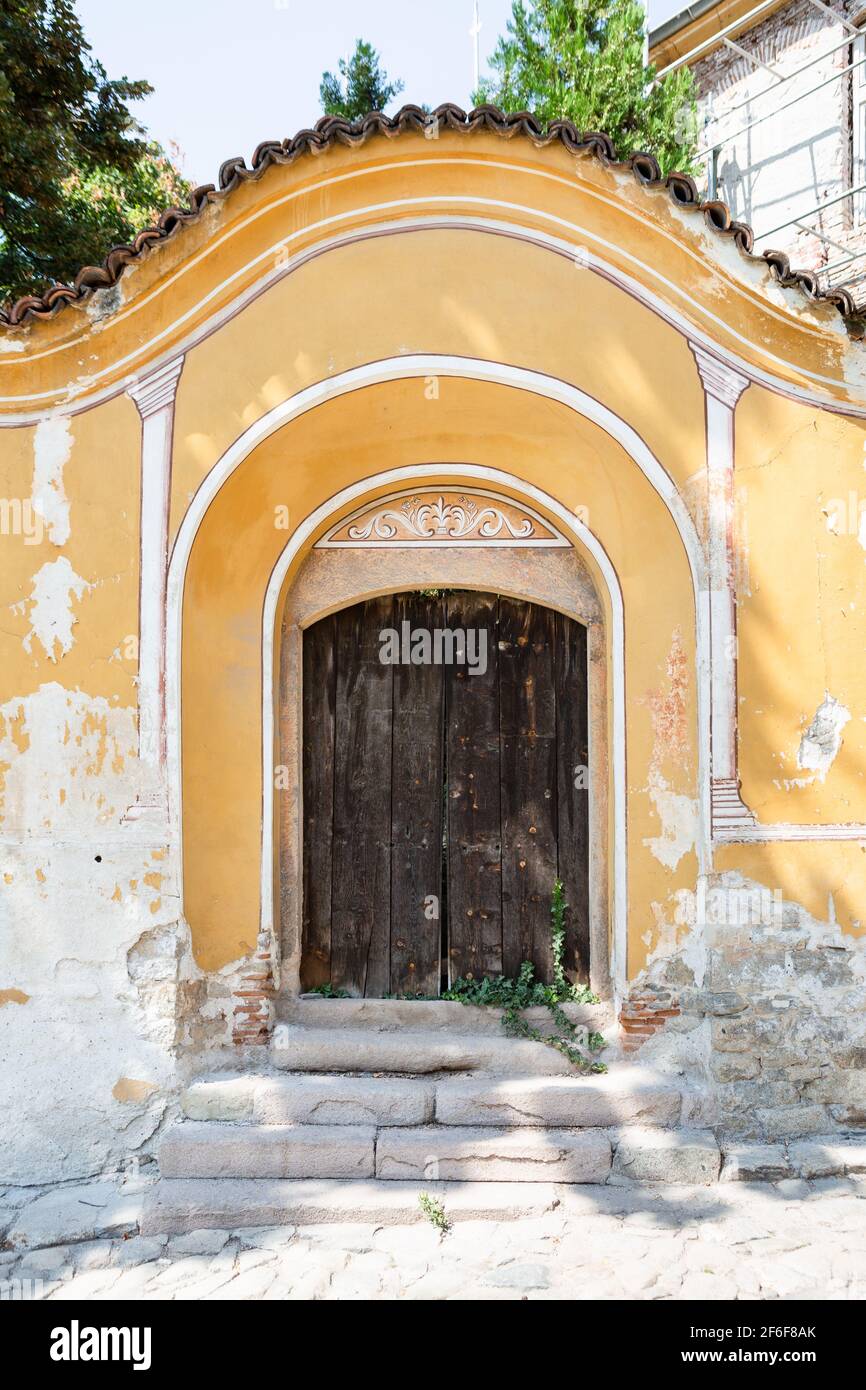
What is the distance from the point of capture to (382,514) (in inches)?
188

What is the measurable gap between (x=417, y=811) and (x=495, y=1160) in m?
1.63

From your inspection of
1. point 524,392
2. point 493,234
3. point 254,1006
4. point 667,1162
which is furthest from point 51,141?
point 667,1162

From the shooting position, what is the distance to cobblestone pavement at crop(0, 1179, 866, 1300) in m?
3.24

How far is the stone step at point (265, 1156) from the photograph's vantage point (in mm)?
3926

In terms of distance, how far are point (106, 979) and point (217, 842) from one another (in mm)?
744

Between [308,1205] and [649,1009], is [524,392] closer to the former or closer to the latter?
[649,1009]

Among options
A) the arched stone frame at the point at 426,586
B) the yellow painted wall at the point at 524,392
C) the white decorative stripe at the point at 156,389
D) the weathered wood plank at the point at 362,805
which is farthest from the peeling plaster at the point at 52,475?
the weathered wood plank at the point at 362,805

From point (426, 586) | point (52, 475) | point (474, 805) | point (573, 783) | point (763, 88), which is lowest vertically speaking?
point (474, 805)

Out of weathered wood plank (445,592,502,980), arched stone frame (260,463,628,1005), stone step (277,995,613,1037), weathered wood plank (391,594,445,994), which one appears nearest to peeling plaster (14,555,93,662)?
arched stone frame (260,463,628,1005)

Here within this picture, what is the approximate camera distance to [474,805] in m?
4.79

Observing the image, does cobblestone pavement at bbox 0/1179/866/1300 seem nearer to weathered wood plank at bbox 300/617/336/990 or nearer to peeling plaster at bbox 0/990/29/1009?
peeling plaster at bbox 0/990/29/1009

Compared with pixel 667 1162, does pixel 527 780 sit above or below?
above

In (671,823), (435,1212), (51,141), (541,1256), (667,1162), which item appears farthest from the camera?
(51,141)

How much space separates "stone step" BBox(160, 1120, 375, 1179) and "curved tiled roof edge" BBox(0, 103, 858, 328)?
3.62 meters
